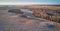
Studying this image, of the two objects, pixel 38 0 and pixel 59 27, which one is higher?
pixel 38 0

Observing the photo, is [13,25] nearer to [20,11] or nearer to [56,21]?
[20,11]

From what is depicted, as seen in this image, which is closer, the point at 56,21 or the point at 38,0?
the point at 56,21

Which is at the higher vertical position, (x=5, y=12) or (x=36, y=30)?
(x=5, y=12)

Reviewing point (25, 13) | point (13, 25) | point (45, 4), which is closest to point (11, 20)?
point (13, 25)

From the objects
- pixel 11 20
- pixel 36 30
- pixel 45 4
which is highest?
pixel 45 4

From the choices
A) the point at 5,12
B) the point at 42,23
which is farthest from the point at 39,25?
the point at 5,12

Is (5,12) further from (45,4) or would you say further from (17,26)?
(45,4)
